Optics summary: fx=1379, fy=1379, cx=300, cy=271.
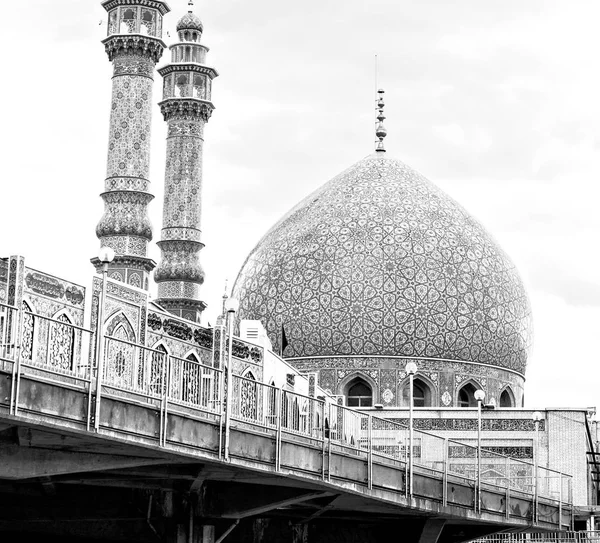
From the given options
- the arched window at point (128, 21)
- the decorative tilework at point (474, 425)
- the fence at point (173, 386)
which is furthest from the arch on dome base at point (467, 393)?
the arched window at point (128, 21)

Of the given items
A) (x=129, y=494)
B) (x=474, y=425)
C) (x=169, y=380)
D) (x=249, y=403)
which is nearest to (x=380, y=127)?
(x=474, y=425)

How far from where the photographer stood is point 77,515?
13.7 metres

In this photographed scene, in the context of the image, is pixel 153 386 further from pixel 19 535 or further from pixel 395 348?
pixel 395 348

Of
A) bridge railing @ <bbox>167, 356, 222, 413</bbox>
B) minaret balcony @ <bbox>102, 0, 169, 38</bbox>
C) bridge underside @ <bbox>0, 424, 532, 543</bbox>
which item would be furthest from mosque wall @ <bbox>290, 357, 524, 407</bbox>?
bridge railing @ <bbox>167, 356, 222, 413</bbox>

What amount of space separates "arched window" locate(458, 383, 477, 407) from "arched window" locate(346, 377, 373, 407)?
2025 millimetres

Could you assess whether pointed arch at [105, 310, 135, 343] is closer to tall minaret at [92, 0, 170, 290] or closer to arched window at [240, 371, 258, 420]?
arched window at [240, 371, 258, 420]

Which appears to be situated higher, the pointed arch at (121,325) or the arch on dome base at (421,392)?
the arch on dome base at (421,392)

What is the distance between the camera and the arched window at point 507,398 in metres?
31.6

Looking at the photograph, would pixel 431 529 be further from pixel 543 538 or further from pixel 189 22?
pixel 189 22

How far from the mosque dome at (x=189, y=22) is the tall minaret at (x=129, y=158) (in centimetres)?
579

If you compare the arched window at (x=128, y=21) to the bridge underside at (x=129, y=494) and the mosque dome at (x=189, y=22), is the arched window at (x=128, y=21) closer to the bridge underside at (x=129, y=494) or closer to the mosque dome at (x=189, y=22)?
the mosque dome at (x=189, y=22)

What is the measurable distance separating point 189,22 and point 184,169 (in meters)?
3.37

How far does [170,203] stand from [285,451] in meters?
17.1

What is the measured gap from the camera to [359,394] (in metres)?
30.9
